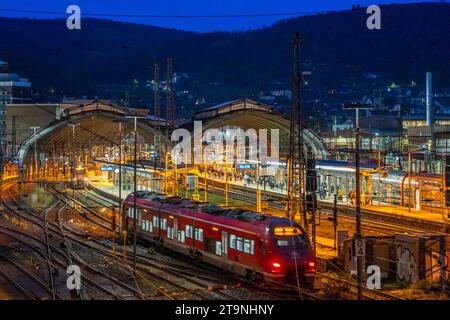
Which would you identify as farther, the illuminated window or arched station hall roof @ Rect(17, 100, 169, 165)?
arched station hall roof @ Rect(17, 100, 169, 165)

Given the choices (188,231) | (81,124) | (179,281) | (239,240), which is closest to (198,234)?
(188,231)

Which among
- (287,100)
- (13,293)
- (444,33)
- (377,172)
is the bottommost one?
(13,293)

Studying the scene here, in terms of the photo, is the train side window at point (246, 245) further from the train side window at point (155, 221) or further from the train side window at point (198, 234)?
the train side window at point (155, 221)

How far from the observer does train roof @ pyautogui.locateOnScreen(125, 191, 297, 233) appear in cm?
1494

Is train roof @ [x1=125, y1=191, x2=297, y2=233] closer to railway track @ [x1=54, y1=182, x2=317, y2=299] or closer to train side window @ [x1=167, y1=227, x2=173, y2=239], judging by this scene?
train side window @ [x1=167, y1=227, x2=173, y2=239]

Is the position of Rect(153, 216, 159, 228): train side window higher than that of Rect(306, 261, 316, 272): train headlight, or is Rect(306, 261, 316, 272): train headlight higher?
Rect(153, 216, 159, 228): train side window

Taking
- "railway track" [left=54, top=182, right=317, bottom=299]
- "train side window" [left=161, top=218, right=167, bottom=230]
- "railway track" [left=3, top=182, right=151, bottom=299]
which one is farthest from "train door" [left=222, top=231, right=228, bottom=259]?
"train side window" [left=161, top=218, right=167, bottom=230]

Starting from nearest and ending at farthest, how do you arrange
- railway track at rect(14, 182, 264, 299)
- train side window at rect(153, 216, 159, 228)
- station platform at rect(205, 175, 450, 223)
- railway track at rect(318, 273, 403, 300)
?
railway track at rect(318, 273, 403, 300)
railway track at rect(14, 182, 264, 299)
train side window at rect(153, 216, 159, 228)
station platform at rect(205, 175, 450, 223)

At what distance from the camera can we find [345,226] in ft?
87.2

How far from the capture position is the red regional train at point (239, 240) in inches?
572

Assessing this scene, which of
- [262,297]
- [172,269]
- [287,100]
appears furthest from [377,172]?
[287,100]
